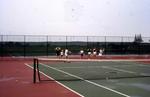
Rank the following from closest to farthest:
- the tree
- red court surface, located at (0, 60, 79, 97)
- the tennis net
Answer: red court surface, located at (0, 60, 79, 97) < the tennis net < the tree

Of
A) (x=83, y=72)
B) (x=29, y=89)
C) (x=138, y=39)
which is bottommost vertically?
(x=29, y=89)

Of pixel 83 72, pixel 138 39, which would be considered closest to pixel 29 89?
pixel 83 72

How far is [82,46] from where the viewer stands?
48.8 metres

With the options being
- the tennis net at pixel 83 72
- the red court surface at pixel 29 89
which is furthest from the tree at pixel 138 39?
the red court surface at pixel 29 89

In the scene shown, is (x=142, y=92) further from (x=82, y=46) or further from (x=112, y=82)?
(x=82, y=46)

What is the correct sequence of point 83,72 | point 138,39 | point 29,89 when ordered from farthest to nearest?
point 138,39, point 83,72, point 29,89

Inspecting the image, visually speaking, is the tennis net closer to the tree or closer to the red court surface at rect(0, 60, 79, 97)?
the red court surface at rect(0, 60, 79, 97)

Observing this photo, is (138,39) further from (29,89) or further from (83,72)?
(29,89)

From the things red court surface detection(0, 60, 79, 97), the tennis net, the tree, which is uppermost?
the tree

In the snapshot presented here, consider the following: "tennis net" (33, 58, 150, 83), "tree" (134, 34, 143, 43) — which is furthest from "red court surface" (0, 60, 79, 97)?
"tree" (134, 34, 143, 43)

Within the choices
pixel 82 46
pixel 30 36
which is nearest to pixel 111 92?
pixel 30 36

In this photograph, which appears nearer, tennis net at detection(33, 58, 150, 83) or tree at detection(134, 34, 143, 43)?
tennis net at detection(33, 58, 150, 83)

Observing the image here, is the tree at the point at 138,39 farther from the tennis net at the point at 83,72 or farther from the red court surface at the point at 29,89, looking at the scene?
the red court surface at the point at 29,89

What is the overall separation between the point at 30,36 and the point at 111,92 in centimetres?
2915
